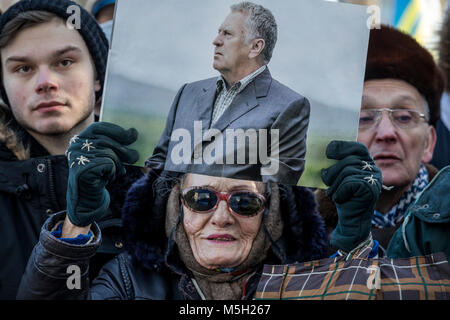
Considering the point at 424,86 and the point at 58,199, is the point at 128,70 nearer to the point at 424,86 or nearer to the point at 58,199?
the point at 58,199

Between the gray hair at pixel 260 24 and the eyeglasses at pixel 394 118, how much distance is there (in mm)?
724

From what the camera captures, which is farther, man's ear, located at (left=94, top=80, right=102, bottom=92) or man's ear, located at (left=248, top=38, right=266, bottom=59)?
man's ear, located at (left=94, top=80, right=102, bottom=92)

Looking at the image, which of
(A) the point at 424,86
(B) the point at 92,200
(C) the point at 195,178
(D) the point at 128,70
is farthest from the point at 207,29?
(A) the point at 424,86

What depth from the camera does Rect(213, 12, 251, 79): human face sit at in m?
2.59

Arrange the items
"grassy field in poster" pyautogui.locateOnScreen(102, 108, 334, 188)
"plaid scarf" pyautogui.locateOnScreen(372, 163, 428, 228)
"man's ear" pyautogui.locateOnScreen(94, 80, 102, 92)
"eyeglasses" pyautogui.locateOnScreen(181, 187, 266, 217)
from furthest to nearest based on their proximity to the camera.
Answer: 1. "plaid scarf" pyautogui.locateOnScreen(372, 163, 428, 228)
2. "man's ear" pyautogui.locateOnScreen(94, 80, 102, 92)
3. "eyeglasses" pyautogui.locateOnScreen(181, 187, 266, 217)
4. "grassy field in poster" pyautogui.locateOnScreen(102, 108, 334, 188)

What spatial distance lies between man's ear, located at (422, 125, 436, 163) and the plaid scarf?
0.52 ft

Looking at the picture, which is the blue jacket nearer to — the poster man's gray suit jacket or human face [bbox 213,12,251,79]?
the poster man's gray suit jacket

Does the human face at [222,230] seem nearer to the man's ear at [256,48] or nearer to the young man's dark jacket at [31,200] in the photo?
the young man's dark jacket at [31,200]

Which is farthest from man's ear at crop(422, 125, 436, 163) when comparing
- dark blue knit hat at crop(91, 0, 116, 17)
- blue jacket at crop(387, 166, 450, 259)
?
dark blue knit hat at crop(91, 0, 116, 17)

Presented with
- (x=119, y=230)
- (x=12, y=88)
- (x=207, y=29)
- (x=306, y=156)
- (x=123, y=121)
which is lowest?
(x=119, y=230)
